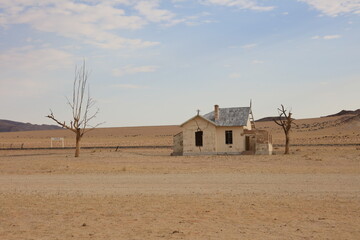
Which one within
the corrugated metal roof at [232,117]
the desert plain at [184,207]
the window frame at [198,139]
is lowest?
the desert plain at [184,207]

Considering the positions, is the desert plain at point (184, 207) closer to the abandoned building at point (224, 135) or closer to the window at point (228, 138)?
the abandoned building at point (224, 135)

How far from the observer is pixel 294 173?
833 inches

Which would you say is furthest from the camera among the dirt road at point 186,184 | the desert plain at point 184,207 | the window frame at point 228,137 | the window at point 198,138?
the window at point 198,138

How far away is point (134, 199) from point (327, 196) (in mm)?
5405

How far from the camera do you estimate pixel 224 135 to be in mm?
39156

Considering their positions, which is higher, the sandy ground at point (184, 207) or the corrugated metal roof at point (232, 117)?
the corrugated metal roof at point (232, 117)

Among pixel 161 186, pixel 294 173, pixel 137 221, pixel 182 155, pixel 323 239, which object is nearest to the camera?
pixel 323 239

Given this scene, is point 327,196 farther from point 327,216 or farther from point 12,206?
point 12,206

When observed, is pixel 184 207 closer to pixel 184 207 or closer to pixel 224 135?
pixel 184 207

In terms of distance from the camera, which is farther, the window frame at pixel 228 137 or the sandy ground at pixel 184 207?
the window frame at pixel 228 137

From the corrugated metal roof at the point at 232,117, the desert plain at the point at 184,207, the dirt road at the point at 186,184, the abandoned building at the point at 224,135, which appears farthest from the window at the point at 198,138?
the desert plain at the point at 184,207

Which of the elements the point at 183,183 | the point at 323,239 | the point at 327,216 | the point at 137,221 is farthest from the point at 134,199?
the point at 323,239

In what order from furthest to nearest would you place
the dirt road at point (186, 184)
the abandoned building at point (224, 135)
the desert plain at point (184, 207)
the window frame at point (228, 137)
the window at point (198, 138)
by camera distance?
the window at point (198, 138), the window frame at point (228, 137), the abandoned building at point (224, 135), the dirt road at point (186, 184), the desert plain at point (184, 207)

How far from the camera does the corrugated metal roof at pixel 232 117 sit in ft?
127
